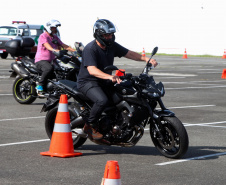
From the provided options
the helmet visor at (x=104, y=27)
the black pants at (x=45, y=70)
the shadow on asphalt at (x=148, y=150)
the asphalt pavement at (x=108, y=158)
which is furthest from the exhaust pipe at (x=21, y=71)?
the helmet visor at (x=104, y=27)

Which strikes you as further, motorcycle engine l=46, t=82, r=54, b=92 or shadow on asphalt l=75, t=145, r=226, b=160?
motorcycle engine l=46, t=82, r=54, b=92

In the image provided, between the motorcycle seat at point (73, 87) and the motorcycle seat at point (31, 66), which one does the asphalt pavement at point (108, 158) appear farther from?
the motorcycle seat at point (31, 66)

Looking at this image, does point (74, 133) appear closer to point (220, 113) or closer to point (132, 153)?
point (132, 153)

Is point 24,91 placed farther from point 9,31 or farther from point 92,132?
point 9,31

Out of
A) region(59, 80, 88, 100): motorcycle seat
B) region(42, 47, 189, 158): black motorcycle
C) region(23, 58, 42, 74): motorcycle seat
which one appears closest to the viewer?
region(42, 47, 189, 158): black motorcycle

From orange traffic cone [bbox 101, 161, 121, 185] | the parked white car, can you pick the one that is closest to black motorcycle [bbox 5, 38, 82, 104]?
orange traffic cone [bbox 101, 161, 121, 185]

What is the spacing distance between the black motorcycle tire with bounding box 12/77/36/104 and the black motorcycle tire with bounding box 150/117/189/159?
255 inches

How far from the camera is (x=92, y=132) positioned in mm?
8570

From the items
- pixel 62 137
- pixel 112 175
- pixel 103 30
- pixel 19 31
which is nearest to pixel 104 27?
pixel 103 30

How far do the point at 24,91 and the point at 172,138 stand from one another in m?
7.16

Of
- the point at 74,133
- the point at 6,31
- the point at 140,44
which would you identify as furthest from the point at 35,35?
the point at 74,133

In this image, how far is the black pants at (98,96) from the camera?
27.5 feet

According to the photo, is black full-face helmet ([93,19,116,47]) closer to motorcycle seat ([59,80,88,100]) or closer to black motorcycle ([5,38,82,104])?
motorcycle seat ([59,80,88,100])

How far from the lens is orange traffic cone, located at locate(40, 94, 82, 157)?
842 cm
